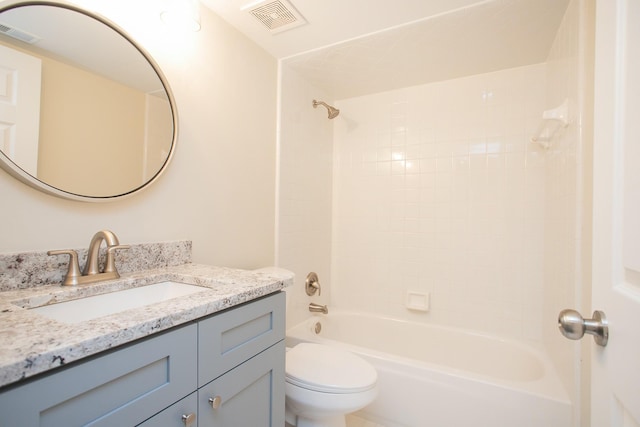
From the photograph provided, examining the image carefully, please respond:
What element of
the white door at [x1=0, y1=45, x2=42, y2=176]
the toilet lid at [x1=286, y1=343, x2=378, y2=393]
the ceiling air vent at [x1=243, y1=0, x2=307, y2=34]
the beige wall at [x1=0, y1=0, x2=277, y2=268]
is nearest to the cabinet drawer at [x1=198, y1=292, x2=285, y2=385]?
the toilet lid at [x1=286, y1=343, x2=378, y2=393]

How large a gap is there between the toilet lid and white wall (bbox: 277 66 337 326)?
0.50m

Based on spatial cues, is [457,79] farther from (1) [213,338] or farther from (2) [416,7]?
(1) [213,338]

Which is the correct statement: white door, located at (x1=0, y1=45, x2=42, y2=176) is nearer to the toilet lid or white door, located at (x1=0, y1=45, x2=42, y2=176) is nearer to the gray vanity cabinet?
the gray vanity cabinet

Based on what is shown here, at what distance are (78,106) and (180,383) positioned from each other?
949 millimetres

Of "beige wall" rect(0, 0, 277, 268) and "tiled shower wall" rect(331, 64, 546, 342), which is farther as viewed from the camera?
"tiled shower wall" rect(331, 64, 546, 342)

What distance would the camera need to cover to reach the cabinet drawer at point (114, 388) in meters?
0.45

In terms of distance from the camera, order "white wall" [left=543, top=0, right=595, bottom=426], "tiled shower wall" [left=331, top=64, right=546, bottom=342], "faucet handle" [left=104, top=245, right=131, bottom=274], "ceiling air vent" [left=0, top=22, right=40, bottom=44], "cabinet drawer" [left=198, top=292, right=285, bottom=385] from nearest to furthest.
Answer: "cabinet drawer" [left=198, top=292, right=285, bottom=385]
"ceiling air vent" [left=0, top=22, right=40, bottom=44]
"faucet handle" [left=104, top=245, right=131, bottom=274]
"white wall" [left=543, top=0, right=595, bottom=426]
"tiled shower wall" [left=331, top=64, right=546, bottom=342]

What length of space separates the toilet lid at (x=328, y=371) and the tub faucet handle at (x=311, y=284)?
2.10 ft

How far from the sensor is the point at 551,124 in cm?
163

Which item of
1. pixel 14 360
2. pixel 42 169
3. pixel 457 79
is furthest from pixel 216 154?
pixel 457 79

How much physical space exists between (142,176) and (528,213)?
2217 mm

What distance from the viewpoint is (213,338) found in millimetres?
758

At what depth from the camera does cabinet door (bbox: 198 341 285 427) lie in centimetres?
75

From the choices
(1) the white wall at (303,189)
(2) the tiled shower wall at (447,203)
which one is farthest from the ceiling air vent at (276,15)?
(2) the tiled shower wall at (447,203)
